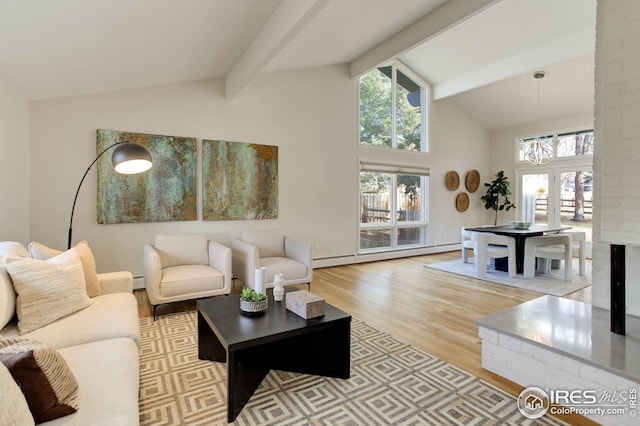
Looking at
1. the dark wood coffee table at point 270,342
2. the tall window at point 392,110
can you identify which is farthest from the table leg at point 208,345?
the tall window at point 392,110

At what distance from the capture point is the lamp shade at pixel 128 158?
2645 mm

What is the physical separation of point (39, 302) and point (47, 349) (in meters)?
0.94

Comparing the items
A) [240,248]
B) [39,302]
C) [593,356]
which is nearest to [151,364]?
[39,302]

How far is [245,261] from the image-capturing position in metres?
3.75

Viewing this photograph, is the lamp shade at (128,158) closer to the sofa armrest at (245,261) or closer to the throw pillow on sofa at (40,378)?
the sofa armrest at (245,261)

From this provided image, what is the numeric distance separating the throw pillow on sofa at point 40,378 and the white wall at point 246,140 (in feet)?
10.1

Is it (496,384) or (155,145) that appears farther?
(155,145)

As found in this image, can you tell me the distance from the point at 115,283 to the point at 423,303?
117 inches

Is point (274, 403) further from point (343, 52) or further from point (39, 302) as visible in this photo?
point (343, 52)

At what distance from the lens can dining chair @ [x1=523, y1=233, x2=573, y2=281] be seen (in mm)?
4801

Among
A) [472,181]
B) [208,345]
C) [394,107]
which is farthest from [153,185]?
[472,181]

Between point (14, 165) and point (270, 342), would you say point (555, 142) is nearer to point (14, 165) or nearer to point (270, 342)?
point (270, 342)

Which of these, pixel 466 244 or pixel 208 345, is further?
pixel 466 244

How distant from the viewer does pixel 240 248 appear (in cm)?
391
